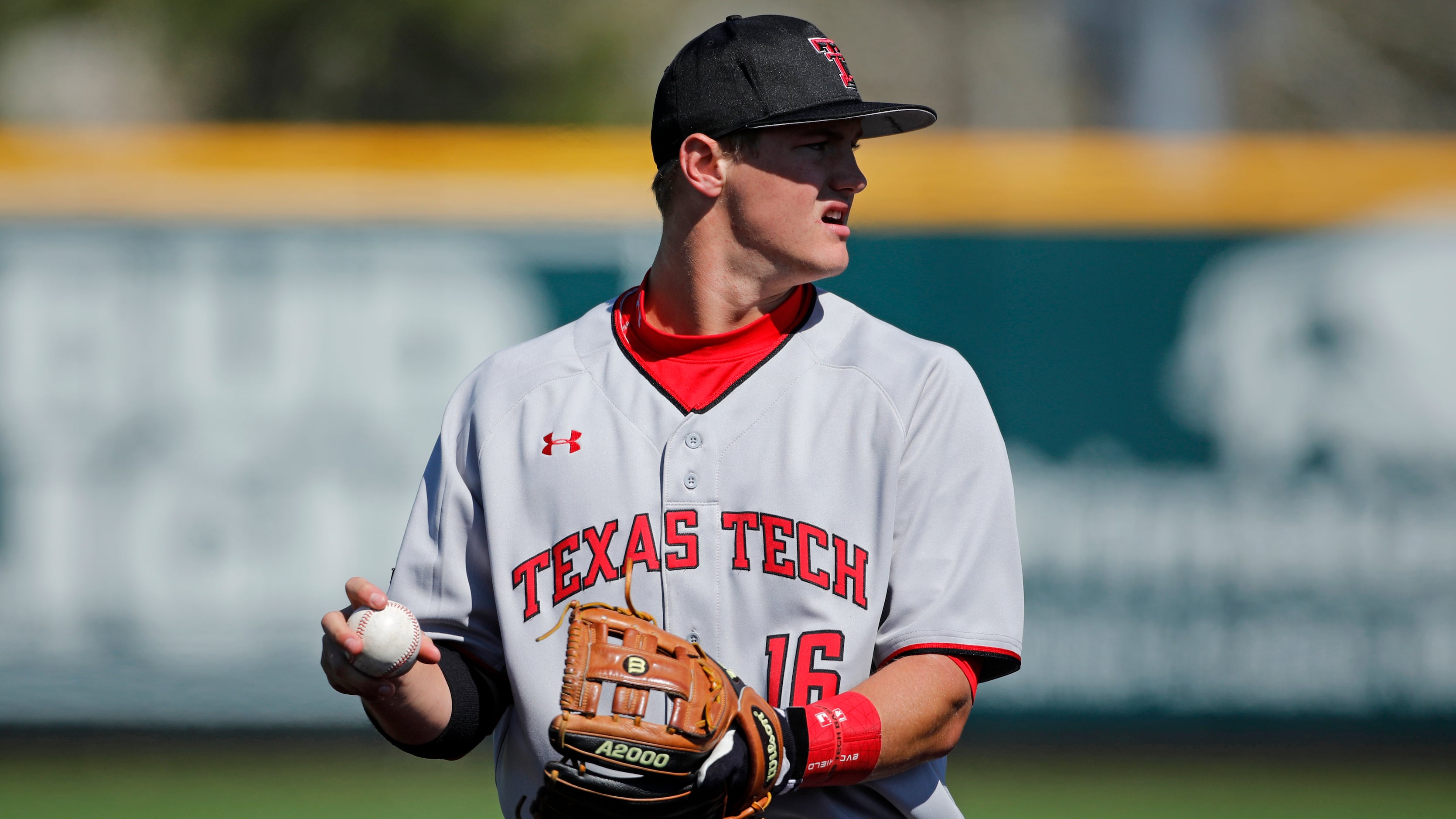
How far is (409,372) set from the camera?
210 inches

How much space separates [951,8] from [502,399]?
1685 cm

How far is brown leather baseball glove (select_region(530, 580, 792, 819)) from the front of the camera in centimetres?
165

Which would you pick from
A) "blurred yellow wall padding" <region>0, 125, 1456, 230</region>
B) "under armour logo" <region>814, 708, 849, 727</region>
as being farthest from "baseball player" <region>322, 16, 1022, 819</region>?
"blurred yellow wall padding" <region>0, 125, 1456, 230</region>

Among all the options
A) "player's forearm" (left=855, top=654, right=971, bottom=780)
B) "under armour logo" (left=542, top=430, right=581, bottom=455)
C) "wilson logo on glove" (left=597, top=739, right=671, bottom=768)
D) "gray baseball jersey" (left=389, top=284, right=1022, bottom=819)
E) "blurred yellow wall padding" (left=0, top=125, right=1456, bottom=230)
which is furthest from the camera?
"blurred yellow wall padding" (left=0, top=125, right=1456, bottom=230)

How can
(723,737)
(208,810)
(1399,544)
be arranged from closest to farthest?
(723,737)
(208,810)
(1399,544)

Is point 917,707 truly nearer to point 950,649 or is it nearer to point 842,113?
point 950,649

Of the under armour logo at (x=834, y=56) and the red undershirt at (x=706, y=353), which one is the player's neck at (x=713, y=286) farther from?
the under armour logo at (x=834, y=56)

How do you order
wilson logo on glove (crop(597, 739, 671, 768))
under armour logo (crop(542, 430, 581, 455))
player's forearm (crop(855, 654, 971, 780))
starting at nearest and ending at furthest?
wilson logo on glove (crop(597, 739, 671, 768)) → player's forearm (crop(855, 654, 971, 780)) → under armour logo (crop(542, 430, 581, 455))

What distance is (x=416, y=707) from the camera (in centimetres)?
186

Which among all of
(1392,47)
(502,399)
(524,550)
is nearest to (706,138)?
(502,399)

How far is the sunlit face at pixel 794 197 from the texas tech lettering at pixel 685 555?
39 centimetres

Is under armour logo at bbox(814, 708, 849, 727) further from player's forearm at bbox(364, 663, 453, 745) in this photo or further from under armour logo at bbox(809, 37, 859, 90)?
under armour logo at bbox(809, 37, 859, 90)

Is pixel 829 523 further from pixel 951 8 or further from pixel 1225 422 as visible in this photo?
pixel 951 8

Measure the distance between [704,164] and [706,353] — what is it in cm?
28
